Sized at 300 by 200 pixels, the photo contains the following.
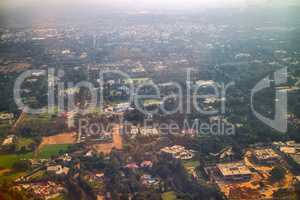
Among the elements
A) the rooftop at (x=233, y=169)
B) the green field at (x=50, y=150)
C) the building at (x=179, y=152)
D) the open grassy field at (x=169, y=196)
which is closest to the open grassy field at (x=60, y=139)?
the green field at (x=50, y=150)

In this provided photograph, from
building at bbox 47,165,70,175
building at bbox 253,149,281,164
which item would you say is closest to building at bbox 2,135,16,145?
building at bbox 47,165,70,175

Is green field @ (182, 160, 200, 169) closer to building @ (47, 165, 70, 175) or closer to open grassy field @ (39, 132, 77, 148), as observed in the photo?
building @ (47, 165, 70, 175)

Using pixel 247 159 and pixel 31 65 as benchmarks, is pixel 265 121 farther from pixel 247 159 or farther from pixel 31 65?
pixel 31 65

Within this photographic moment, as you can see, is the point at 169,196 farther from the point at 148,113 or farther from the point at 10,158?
the point at 148,113

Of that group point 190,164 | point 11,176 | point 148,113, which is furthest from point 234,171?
point 11,176

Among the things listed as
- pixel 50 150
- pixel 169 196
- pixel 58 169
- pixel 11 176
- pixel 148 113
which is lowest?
pixel 169 196
